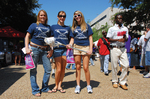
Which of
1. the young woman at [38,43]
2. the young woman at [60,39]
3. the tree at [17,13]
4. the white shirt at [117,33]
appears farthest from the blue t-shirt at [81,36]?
the tree at [17,13]

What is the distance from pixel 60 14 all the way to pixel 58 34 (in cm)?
53

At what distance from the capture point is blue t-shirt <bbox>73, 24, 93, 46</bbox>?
3.34m

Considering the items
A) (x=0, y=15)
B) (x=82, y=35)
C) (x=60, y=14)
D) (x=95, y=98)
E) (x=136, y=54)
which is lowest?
(x=95, y=98)

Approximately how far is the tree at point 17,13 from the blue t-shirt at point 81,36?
1464 centimetres

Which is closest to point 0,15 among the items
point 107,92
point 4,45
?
point 4,45

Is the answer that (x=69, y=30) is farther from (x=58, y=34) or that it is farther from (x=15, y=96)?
(x=15, y=96)

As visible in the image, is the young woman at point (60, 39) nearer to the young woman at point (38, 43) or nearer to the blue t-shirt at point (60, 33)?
the blue t-shirt at point (60, 33)

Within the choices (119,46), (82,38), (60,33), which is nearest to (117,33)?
(119,46)

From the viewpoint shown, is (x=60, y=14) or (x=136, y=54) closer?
(x=60, y=14)

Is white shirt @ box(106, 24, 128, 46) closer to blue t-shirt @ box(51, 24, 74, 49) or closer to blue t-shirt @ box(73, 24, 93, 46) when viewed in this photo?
blue t-shirt @ box(73, 24, 93, 46)

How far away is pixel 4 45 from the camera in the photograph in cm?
913

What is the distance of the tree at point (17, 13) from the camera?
16.2m

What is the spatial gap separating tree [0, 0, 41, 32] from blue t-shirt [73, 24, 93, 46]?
14.6 metres

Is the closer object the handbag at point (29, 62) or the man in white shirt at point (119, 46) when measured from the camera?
the handbag at point (29, 62)
